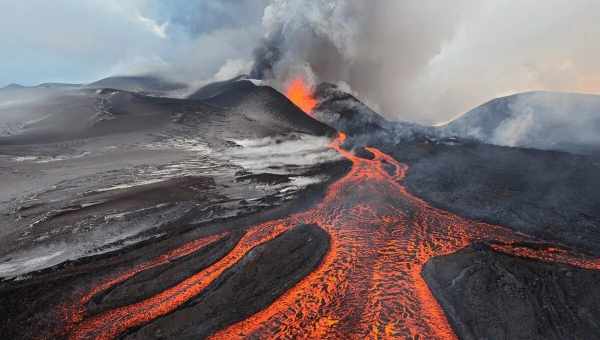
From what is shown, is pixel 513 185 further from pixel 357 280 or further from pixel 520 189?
pixel 357 280

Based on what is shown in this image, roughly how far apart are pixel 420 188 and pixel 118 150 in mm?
21418

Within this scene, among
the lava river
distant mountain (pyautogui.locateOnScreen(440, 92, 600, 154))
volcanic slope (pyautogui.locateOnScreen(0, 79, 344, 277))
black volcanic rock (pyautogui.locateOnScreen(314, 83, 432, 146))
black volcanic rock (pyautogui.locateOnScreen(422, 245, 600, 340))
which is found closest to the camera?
black volcanic rock (pyautogui.locateOnScreen(422, 245, 600, 340))

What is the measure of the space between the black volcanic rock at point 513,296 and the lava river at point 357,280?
49cm

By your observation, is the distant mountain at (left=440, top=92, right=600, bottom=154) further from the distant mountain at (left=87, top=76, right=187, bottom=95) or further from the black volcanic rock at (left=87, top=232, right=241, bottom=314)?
the distant mountain at (left=87, top=76, right=187, bottom=95)

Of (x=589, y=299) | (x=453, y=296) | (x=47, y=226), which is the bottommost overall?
(x=47, y=226)

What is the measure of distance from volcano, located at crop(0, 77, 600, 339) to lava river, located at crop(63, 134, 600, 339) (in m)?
0.05

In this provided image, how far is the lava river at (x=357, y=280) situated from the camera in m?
6.57

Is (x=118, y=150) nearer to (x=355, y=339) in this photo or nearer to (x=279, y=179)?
(x=279, y=179)

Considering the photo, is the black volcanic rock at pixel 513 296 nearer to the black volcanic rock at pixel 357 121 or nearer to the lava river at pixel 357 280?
the lava river at pixel 357 280

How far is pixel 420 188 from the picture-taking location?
51.1 feet

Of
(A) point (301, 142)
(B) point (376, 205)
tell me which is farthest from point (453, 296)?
(A) point (301, 142)

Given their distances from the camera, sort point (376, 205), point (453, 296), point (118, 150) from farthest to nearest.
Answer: point (118, 150) < point (376, 205) < point (453, 296)

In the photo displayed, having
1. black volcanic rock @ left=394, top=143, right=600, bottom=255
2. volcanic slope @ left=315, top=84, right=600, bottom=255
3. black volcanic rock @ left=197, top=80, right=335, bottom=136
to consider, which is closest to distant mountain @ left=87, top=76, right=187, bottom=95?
black volcanic rock @ left=197, top=80, right=335, bottom=136

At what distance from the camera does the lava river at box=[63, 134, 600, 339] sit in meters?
6.57
